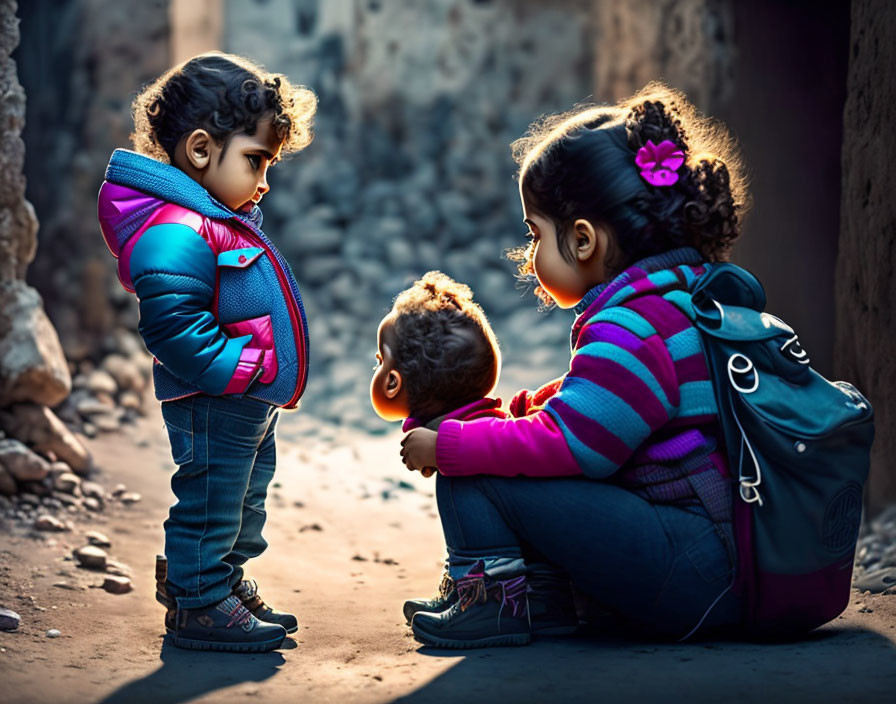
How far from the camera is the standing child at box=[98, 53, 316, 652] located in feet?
5.79

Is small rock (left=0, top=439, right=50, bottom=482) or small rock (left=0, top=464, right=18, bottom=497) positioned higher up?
small rock (left=0, top=439, right=50, bottom=482)

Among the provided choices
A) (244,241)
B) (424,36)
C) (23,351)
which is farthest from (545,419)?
(424,36)

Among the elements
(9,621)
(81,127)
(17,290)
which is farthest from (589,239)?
(81,127)

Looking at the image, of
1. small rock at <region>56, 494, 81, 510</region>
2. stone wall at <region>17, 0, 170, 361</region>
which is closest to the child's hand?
small rock at <region>56, 494, 81, 510</region>

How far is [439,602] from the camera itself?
1.96 metres

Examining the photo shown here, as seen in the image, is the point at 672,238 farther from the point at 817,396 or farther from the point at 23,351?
the point at 23,351

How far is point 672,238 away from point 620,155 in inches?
6.5

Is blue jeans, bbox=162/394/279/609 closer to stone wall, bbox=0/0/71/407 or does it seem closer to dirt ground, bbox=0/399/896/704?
dirt ground, bbox=0/399/896/704

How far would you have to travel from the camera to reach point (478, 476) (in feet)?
5.88

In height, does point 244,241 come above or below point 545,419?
above

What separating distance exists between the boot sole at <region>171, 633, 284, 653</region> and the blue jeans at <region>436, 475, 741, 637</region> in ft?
1.24

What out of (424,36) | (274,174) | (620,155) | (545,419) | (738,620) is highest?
(424,36)

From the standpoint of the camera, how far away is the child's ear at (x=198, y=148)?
1.87 metres

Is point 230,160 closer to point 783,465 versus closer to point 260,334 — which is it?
point 260,334
